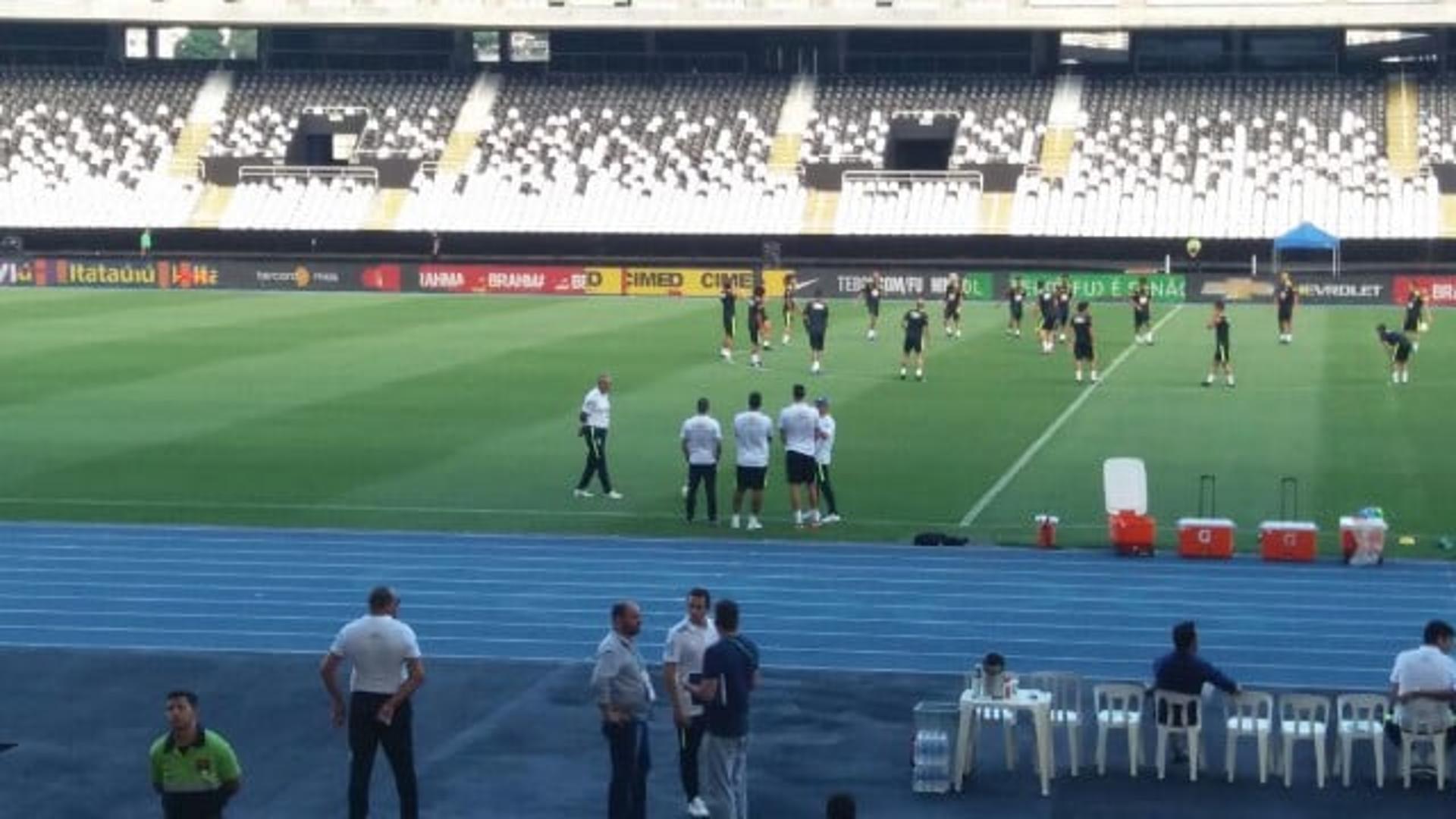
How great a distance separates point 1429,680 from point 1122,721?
2.05m

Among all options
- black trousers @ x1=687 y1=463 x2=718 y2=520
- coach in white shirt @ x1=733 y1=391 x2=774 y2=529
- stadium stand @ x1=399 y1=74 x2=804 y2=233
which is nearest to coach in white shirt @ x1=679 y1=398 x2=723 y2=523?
black trousers @ x1=687 y1=463 x2=718 y2=520

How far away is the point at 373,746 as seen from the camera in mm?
15914

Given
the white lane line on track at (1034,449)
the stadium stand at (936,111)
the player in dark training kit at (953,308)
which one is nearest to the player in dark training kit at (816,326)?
the white lane line on track at (1034,449)

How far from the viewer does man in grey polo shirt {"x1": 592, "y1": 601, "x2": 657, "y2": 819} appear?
15664 mm

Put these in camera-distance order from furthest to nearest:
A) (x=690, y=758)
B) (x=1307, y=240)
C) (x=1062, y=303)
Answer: (x=1307, y=240) → (x=1062, y=303) → (x=690, y=758)

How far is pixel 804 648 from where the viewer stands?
72.7 feet

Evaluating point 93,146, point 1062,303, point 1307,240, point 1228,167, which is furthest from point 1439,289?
point 93,146

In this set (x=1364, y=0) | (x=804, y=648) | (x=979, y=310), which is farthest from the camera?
(x=1364, y=0)

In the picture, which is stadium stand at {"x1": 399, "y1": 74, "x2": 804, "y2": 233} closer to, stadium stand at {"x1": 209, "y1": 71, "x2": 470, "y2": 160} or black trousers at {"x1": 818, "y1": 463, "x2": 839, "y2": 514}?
Answer: stadium stand at {"x1": 209, "y1": 71, "x2": 470, "y2": 160}

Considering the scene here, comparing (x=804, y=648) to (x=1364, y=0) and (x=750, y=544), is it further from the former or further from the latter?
(x=1364, y=0)

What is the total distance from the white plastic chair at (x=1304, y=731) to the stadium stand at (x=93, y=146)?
63709 mm

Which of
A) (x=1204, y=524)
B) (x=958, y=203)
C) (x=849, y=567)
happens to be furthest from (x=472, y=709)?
(x=958, y=203)

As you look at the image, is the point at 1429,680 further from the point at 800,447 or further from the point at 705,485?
the point at 705,485

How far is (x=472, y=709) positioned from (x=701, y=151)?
201ft
